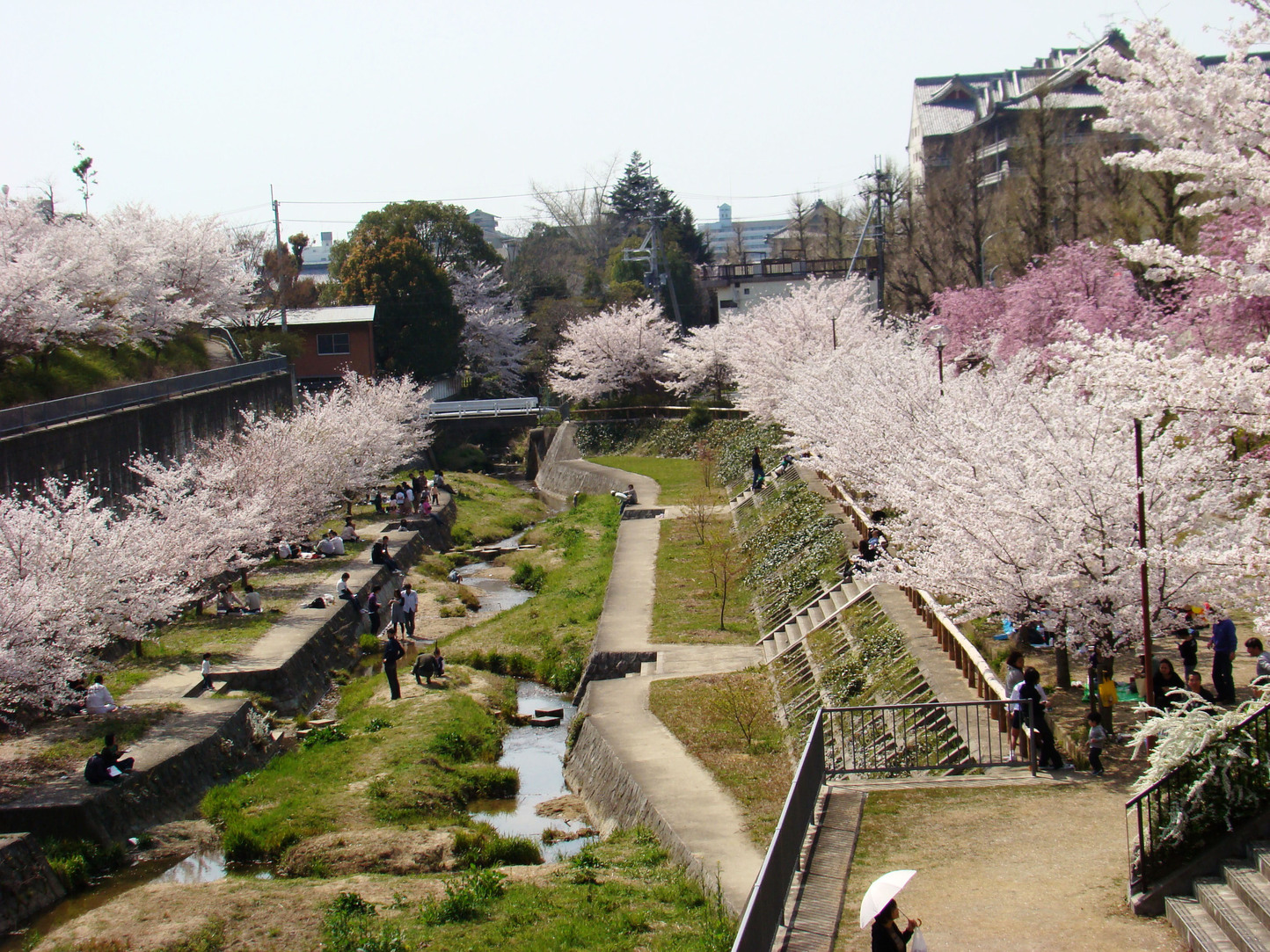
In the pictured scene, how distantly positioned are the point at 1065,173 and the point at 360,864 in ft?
121

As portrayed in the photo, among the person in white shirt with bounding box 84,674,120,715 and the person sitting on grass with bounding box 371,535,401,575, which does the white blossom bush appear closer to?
the person in white shirt with bounding box 84,674,120,715

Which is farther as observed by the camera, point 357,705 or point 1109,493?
point 357,705

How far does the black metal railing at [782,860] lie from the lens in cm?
759

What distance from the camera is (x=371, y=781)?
16.6m

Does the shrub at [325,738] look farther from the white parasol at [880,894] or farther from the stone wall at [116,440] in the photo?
the white parasol at [880,894]

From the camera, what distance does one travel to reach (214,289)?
4538cm

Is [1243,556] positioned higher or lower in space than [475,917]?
higher

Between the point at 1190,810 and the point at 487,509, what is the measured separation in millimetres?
38493

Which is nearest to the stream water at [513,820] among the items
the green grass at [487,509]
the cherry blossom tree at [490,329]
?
the green grass at [487,509]

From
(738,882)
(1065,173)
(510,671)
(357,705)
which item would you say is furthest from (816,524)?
(1065,173)

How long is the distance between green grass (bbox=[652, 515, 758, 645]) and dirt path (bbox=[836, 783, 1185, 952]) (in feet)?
37.3

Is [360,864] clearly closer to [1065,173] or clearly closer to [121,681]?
[121,681]

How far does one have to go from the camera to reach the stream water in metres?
13.3

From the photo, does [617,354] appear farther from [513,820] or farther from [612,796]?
[612,796]
